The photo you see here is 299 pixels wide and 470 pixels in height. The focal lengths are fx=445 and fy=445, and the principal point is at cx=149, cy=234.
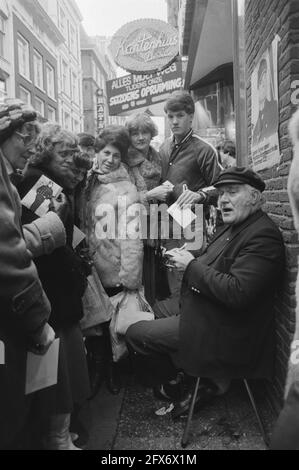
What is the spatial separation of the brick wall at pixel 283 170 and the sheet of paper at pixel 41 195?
4.28 feet

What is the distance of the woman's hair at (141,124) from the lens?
3586 millimetres

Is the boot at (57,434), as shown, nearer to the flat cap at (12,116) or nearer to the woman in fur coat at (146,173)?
the flat cap at (12,116)

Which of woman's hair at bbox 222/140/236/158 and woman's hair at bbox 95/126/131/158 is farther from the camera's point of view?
woman's hair at bbox 222/140/236/158

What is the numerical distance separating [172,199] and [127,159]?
0.48 m

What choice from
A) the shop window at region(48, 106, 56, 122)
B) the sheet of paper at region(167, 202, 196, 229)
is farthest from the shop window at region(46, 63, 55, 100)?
the sheet of paper at region(167, 202, 196, 229)

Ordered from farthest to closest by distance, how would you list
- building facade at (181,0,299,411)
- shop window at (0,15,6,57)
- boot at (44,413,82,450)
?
1. shop window at (0,15,6,57)
2. building facade at (181,0,299,411)
3. boot at (44,413,82,450)

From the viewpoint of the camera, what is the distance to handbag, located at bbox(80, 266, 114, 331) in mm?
2969

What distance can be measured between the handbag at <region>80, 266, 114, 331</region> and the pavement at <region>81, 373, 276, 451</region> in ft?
1.99

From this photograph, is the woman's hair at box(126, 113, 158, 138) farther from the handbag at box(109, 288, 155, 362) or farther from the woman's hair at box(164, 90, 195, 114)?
the handbag at box(109, 288, 155, 362)

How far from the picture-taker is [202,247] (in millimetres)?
3576

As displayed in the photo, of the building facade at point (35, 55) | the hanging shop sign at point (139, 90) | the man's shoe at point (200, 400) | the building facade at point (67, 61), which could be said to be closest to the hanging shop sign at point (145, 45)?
the hanging shop sign at point (139, 90)

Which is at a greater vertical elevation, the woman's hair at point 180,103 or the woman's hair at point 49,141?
the woman's hair at point 180,103

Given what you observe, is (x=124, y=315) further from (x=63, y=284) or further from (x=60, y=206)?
(x=60, y=206)
